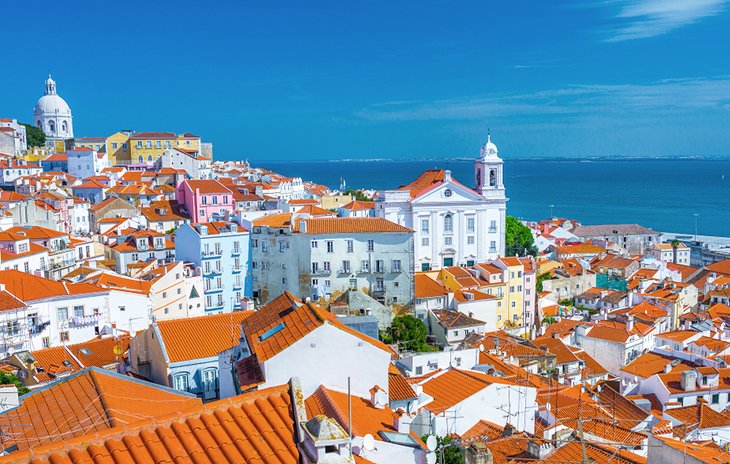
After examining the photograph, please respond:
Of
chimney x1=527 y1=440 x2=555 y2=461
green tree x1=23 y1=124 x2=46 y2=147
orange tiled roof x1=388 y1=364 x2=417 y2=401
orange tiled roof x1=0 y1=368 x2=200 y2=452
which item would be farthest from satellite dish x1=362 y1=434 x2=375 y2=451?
green tree x1=23 y1=124 x2=46 y2=147

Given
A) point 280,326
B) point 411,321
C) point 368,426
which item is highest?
point 280,326

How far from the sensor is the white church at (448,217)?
45.1 meters

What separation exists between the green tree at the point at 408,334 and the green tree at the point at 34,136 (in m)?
71.7

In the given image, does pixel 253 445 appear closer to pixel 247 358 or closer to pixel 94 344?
pixel 247 358

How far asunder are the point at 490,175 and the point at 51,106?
7208 centimetres

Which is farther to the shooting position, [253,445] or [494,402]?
[494,402]

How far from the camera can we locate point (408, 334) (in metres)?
29.6

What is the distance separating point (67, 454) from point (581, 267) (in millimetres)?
49585

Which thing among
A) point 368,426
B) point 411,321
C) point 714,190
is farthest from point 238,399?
point 714,190

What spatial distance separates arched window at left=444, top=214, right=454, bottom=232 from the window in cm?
3282

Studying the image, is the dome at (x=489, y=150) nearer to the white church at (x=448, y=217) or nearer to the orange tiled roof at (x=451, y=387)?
the white church at (x=448, y=217)

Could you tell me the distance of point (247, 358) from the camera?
11.1 meters

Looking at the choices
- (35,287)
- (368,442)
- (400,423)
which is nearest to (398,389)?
(400,423)

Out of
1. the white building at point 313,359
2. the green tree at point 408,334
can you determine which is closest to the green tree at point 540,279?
the green tree at point 408,334
